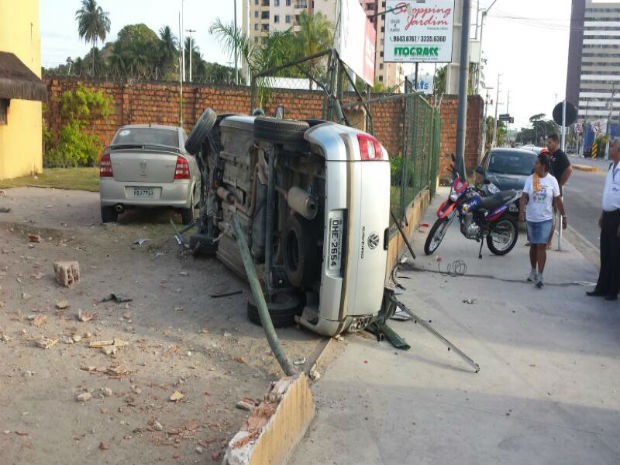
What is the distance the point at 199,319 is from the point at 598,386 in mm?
3526

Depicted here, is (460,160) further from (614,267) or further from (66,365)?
(66,365)

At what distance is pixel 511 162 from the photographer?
1561 centimetres

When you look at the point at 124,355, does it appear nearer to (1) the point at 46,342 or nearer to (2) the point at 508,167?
(1) the point at 46,342

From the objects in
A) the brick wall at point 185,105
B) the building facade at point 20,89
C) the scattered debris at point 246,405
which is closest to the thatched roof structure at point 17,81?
the building facade at point 20,89

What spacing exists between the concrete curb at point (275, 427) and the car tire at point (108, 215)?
7.51m

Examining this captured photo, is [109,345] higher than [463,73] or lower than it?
lower

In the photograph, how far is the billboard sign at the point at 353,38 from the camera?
331 inches

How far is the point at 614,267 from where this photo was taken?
8.23 metres

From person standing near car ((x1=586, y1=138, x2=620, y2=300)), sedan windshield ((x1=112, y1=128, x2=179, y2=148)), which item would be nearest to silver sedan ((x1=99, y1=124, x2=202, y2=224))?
sedan windshield ((x1=112, y1=128, x2=179, y2=148))

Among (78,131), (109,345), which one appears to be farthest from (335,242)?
(78,131)

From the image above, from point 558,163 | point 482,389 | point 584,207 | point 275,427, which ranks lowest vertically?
point 584,207

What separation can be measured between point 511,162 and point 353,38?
7294 millimetres

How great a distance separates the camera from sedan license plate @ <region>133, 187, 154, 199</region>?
11.0m

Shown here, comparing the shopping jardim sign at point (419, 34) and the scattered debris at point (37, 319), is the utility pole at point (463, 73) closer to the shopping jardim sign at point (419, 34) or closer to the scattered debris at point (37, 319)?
the shopping jardim sign at point (419, 34)
